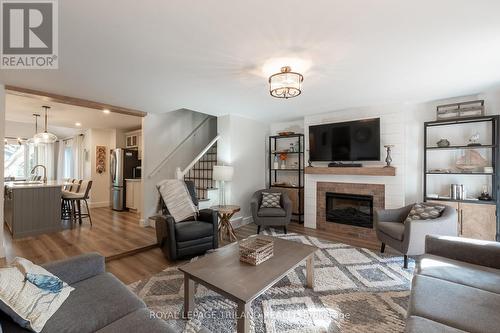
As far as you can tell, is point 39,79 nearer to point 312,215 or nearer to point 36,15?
point 36,15

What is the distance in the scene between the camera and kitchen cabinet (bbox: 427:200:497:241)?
3.09 meters

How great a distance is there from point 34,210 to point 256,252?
4.43m

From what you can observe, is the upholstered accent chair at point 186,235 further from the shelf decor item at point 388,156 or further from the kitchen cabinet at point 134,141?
the kitchen cabinet at point 134,141

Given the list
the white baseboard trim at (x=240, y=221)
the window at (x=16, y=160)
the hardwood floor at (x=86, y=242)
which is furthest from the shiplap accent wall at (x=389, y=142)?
the window at (x=16, y=160)

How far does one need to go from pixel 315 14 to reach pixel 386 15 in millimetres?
510

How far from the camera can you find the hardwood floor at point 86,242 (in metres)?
3.13

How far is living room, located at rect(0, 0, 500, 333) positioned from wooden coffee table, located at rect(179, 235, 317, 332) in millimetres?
17

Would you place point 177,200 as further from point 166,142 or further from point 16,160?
point 16,160

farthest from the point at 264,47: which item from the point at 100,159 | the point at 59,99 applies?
the point at 100,159

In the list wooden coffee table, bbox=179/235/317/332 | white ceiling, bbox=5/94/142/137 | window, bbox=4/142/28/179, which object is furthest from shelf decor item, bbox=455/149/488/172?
window, bbox=4/142/28/179

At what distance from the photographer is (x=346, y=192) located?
14.1 ft

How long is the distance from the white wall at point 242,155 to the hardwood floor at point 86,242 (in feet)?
5.86

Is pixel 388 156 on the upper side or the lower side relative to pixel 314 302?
upper

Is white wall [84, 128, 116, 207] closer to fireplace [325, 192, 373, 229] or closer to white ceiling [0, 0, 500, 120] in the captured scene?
white ceiling [0, 0, 500, 120]
